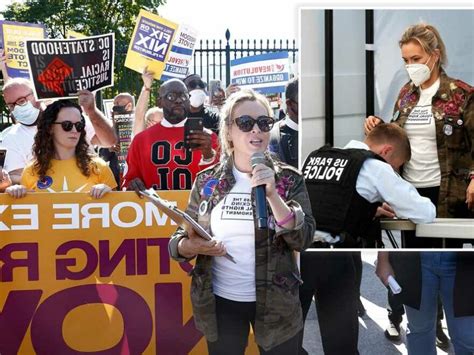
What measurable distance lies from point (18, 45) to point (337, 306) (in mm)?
1688

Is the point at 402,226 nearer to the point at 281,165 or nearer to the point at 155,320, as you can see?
the point at 281,165

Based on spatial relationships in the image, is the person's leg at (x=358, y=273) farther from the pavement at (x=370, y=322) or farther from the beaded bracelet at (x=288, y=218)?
the beaded bracelet at (x=288, y=218)

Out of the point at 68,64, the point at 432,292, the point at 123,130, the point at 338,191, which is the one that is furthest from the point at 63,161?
the point at 432,292

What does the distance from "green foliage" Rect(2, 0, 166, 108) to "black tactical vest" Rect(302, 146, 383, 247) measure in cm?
81

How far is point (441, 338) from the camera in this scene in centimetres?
286

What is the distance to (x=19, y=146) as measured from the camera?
2562 millimetres

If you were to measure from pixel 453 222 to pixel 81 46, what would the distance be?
1.65m

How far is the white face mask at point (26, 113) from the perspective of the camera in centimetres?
251

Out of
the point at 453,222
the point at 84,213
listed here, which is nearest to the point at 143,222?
the point at 84,213

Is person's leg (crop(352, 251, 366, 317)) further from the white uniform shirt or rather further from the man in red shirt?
the man in red shirt

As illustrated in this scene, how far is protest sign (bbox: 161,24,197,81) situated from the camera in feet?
8.18

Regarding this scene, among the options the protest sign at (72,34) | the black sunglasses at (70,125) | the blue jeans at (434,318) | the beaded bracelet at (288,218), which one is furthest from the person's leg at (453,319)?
the protest sign at (72,34)

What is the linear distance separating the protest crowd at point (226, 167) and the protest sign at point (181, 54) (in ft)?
0.11

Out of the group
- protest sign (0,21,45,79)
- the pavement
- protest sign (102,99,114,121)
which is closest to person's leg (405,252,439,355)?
the pavement
